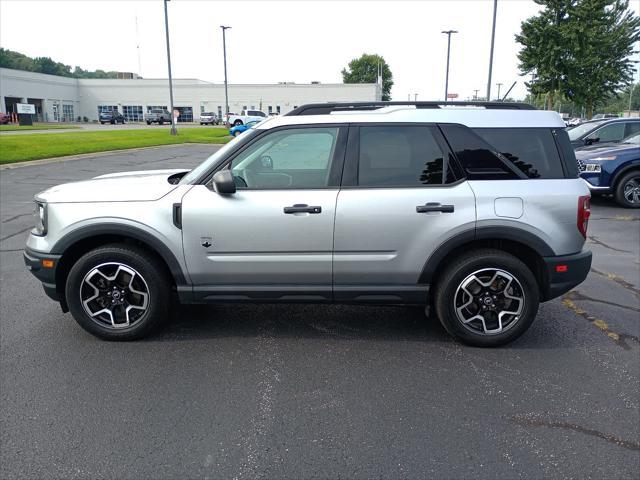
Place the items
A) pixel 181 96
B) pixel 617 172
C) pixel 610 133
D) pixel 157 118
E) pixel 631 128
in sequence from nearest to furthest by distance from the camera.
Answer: pixel 617 172
pixel 631 128
pixel 610 133
pixel 157 118
pixel 181 96

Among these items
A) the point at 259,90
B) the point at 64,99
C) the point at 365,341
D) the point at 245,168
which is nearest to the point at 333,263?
the point at 365,341

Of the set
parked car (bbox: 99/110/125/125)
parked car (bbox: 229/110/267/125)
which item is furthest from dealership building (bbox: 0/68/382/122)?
parked car (bbox: 229/110/267/125)

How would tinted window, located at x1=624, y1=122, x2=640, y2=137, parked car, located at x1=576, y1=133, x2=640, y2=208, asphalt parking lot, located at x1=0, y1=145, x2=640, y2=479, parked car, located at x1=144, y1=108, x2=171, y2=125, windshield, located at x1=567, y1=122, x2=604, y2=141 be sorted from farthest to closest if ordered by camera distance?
parked car, located at x1=144, y1=108, x2=171, y2=125, windshield, located at x1=567, y1=122, x2=604, y2=141, tinted window, located at x1=624, y1=122, x2=640, y2=137, parked car, located at x1=576, y1=133, x2=640, y2=208, asphalt parking lot, located at x1=0, y1=145, x2=640, y2=479

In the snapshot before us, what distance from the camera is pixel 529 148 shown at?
3.92m

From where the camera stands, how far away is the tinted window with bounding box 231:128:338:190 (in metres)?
3.96

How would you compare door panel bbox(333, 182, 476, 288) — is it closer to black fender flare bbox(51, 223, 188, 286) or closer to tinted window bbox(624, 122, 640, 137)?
black fender flare bbox(51, 223, 188, 286)

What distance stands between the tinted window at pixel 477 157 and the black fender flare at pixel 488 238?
1.34 ft

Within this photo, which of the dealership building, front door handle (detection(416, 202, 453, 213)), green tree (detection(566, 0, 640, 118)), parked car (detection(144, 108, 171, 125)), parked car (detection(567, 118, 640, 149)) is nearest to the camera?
front door handle (detection(416, 202, 453, 213))

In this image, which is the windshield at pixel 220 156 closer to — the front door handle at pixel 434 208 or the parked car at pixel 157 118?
the front door handle at pixel 434 208

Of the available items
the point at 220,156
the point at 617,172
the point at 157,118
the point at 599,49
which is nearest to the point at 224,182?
the point at 220,156

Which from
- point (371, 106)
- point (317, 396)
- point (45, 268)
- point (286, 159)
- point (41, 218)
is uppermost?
point (371, 106)

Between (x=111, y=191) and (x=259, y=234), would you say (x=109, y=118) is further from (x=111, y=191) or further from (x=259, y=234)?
(x=259, y=234)

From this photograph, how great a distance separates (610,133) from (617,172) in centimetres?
350

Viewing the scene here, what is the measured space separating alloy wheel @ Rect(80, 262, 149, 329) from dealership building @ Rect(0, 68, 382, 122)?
79.3m
